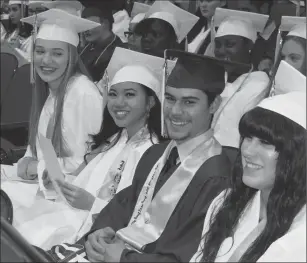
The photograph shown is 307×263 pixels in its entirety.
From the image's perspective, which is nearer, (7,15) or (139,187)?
(139,187)

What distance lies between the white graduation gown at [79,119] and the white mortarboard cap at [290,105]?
1.66 meters

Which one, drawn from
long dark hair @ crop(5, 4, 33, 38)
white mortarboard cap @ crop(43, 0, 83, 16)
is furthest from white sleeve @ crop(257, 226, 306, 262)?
long dark hair @ crop(5, 4, 33, 38)

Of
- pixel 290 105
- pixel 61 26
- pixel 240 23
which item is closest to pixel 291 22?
pixel 240 23

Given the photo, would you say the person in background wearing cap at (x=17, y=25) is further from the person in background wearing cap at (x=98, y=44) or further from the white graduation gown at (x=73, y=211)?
the white graduation gown at (x=73, y=211)

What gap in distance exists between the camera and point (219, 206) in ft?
6.63

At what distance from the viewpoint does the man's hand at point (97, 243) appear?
7.01 ft

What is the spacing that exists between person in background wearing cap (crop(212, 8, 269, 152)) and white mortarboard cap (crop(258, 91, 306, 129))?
1621 mm

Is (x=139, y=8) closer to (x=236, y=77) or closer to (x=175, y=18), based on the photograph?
(x=175, y=18)

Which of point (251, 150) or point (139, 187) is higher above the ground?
point (251, 150)

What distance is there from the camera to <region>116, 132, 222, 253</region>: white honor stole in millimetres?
2234

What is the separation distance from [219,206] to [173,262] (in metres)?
0.24

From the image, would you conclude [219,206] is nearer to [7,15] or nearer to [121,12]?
[121,12]

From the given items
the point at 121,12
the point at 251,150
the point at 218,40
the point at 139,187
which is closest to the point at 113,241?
the point at 139,187

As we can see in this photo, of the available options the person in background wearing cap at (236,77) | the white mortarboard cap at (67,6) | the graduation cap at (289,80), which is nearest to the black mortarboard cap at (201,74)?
the graduation cap at (289,80)
